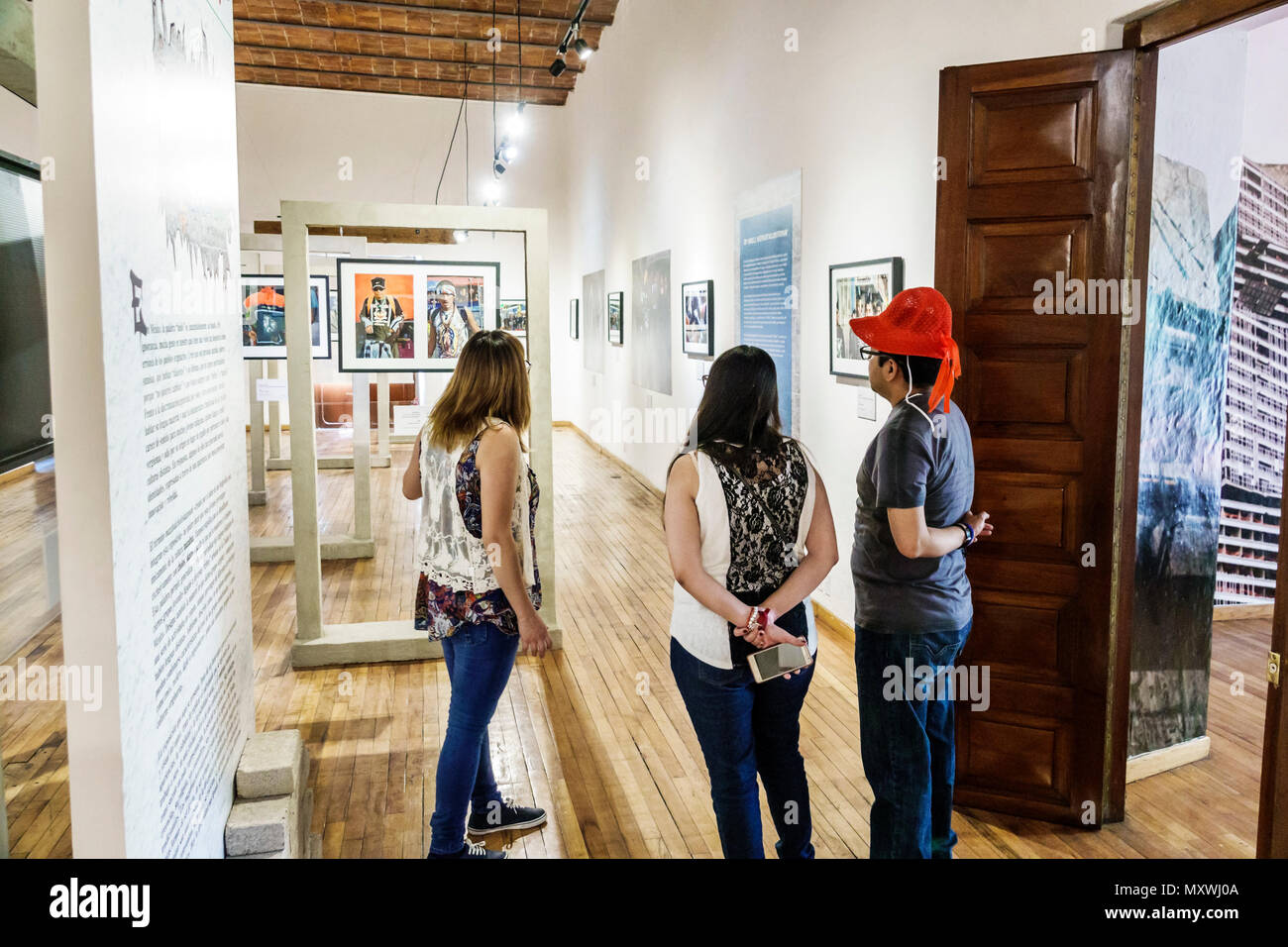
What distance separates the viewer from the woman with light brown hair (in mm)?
2777

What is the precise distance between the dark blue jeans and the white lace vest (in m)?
1.09

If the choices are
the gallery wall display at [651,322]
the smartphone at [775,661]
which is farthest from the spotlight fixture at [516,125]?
the smartphone at [775,661]

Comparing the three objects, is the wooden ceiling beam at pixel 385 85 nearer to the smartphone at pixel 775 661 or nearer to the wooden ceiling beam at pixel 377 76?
→ the wooden ceiling beam at pixel 377 76

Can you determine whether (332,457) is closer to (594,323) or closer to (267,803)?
(594,323)

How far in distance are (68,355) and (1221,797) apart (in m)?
4.13

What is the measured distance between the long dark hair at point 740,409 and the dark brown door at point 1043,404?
1.34m

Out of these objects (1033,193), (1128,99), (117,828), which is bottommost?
(117,828)

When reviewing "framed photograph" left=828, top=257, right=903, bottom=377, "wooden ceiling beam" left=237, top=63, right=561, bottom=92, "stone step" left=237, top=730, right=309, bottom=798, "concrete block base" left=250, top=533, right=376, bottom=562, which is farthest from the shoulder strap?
"wooden ceiling beam" left=237, top=63, right=561, bottom=92

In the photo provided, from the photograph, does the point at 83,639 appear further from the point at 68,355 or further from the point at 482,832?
the point at 482,832

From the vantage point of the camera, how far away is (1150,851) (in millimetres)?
3184

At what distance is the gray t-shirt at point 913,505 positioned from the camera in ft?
8.16

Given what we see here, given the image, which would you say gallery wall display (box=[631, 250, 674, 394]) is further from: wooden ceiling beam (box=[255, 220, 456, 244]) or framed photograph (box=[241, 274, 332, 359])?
framed photograph (box=[241, 274, 332, 359])

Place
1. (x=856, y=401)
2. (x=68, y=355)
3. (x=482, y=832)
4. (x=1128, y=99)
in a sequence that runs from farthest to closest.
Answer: (x=856, y=401) < (x=482, y=832) < (x=1128, y=99) < (x=68, y=355)
